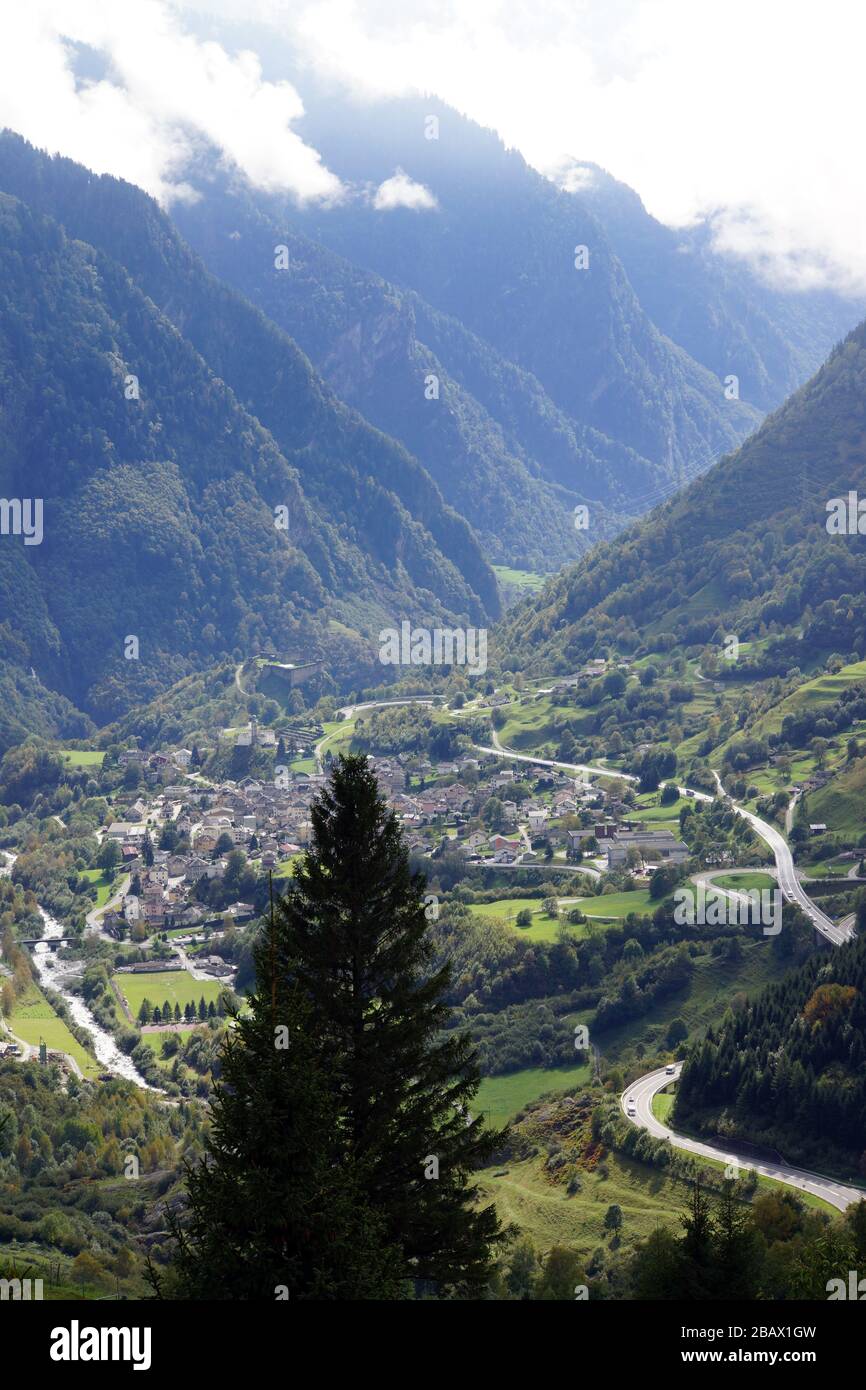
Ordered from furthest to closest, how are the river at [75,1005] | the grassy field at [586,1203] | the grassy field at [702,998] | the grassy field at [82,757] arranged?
the grassy field at [82,757] < the river at [75,1005] < the grassy field at [702,998] < the grassy field at [586,1203]

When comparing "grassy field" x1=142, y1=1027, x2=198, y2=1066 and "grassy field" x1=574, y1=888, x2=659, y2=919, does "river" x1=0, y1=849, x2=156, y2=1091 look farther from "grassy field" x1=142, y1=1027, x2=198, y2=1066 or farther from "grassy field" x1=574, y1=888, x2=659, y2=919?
"grassy field" x1=574, y1=888, x2=659, y2=919

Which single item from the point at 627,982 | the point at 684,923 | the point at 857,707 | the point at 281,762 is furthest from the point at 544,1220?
the point at 281,762

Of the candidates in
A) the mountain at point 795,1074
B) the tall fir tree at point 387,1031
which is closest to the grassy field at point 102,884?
the mountain at point 795,1074

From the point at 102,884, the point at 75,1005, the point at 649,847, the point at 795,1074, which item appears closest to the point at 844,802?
the point at 649,847

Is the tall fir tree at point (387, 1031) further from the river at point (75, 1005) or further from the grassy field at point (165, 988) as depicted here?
the grassy field at point (165, 988)

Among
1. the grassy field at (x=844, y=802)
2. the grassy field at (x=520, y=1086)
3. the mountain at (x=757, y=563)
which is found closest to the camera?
the grassy field at (x=520, y=1086)

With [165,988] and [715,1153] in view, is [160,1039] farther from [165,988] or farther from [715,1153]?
[715,1153]

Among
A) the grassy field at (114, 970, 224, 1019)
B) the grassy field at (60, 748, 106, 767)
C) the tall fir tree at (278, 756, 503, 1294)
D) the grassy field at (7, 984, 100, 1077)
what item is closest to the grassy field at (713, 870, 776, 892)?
the grassy field at (114, 970, 224, 1019)

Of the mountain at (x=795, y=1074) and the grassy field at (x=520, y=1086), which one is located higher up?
the mountain at (x=795, y=1074)
